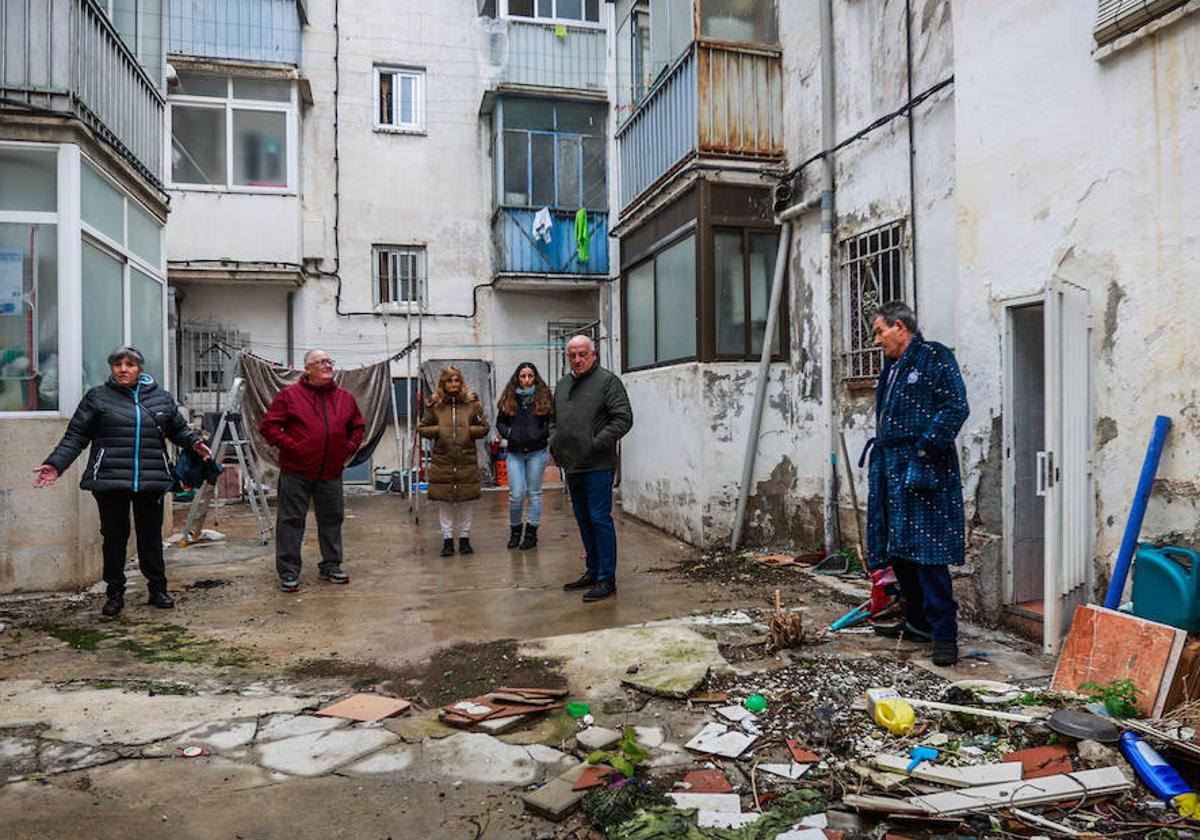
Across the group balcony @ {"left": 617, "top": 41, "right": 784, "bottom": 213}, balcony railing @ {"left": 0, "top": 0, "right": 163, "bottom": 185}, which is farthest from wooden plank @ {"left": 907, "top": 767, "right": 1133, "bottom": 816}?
balcony railing @ {"left": 0, "top": 0, "right": 163, "bottom": 185}

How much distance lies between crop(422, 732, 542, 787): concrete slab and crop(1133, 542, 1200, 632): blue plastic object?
2.71 meters

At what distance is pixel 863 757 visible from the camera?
10.2 feet

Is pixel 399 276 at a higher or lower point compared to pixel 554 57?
lower

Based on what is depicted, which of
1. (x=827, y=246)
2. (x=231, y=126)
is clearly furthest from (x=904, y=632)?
(x=231, y=126)

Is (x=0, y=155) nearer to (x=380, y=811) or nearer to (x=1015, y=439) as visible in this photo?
(x=380, y=811)

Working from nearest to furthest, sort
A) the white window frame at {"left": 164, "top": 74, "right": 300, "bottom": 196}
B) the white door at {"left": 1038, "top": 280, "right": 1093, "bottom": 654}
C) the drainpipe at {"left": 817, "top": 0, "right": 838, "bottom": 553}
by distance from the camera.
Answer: the white door at {"left": 1038, "top": 280, "right": 1093, "bottom": 654} < the drainpipe at {"left": 817, "top": 0, "right": 838, "bottom": 553} < the white window frame at {"left": 164, "top": 74, "right": 300, "bottom": 196}

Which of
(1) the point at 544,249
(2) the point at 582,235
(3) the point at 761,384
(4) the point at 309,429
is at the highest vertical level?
(2) the point at 582,235

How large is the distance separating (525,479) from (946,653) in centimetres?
441

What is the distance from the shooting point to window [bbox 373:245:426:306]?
14422mm

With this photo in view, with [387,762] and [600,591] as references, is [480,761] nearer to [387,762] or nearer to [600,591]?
[387,762]

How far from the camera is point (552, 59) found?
559 inches

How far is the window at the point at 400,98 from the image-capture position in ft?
47.2

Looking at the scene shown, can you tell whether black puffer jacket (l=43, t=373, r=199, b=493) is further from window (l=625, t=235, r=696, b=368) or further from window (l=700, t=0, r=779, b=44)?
window (l=700, t=0, r=779, b=44)

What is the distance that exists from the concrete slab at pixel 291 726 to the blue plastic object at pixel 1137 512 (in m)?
3.59
